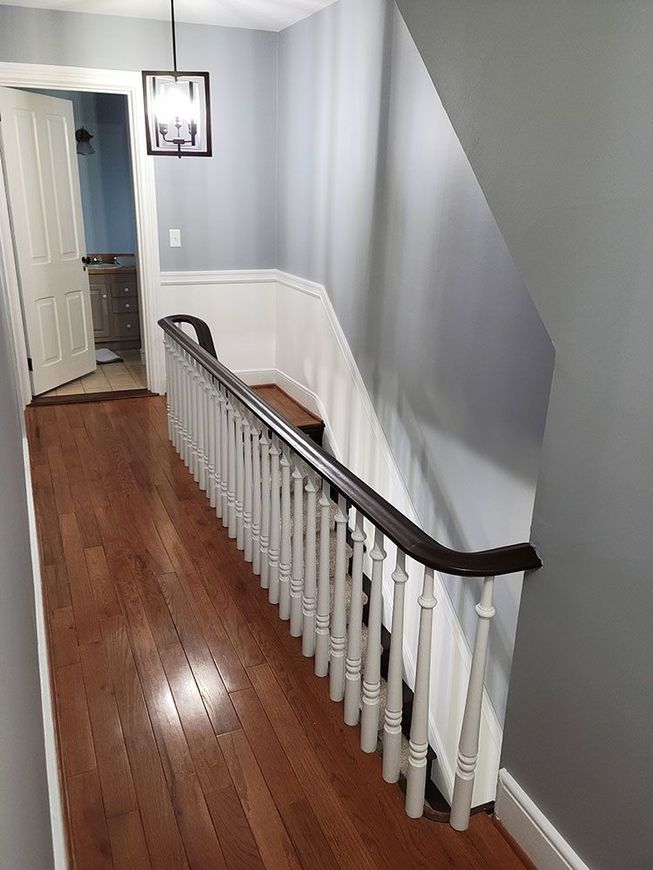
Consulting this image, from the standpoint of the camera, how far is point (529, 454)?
2354 millimetres

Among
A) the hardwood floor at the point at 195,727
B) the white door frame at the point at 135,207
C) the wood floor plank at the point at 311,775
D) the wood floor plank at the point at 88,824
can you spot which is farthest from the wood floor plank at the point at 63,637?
the white door frame at the point at 135,207

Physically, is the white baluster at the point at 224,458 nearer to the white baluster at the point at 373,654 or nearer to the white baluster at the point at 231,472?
the white baluster at the point at 231,472

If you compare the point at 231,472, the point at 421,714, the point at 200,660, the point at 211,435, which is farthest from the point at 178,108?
the point at 421,714

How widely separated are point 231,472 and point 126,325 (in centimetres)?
423

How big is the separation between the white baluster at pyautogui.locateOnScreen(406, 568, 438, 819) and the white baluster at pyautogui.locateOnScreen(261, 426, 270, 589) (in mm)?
1020

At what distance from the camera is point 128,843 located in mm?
1699

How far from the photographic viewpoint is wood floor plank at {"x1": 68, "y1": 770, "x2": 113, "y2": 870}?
1650mm

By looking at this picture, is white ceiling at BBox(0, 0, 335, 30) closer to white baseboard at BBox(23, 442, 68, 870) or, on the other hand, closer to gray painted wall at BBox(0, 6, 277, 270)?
gray painted wall at BBox(0, 6, 277, 270)

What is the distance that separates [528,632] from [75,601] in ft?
6.00

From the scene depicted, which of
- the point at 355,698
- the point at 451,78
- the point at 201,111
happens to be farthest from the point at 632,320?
the point at 201,111

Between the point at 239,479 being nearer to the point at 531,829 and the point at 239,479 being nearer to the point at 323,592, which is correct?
the point at 323,592

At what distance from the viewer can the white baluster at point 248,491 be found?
276cm

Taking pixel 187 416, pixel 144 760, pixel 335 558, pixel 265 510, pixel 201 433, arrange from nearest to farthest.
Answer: pixel 144 760 < pixel 335 558 < pixel 265 510 < pixel 201 433 < pixel 187 416

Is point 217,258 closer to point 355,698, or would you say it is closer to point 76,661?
point 76,661
